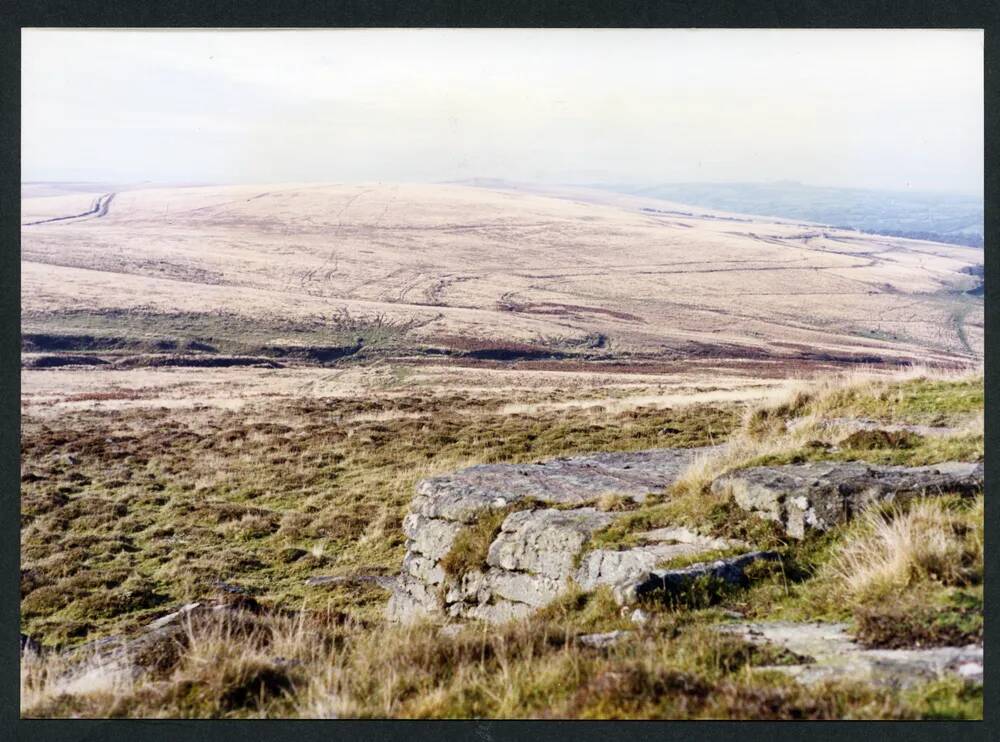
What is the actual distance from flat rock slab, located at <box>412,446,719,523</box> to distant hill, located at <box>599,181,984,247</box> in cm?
2196

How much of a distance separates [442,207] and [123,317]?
128ft

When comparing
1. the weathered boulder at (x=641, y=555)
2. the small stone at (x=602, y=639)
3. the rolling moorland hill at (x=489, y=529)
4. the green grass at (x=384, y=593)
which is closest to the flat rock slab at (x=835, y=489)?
the rolling moorland hill at (x=489, y=529)

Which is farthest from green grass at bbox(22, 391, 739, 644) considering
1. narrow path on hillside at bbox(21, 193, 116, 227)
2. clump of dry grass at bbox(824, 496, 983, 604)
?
narrow path on hillside at bbox(21, 193, 116, 227)

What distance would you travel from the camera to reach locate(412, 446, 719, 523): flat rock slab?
8945 millimetres

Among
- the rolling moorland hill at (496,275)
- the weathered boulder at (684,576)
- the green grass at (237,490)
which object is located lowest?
the green grass at (237,490)

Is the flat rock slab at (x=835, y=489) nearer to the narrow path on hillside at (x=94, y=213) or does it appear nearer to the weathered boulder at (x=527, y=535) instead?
the weathered boulder at (x=527, y=535)

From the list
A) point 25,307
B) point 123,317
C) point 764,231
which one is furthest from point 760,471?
point 764,231

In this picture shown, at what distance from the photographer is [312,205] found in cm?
7650

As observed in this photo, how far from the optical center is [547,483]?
952cm

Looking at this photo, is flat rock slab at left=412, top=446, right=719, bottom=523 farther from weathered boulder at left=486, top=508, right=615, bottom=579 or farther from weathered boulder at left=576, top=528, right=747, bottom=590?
weathered boulder at left=576, top=528, right=747, bottom=590

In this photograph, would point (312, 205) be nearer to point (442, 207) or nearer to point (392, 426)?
point (442, 207)

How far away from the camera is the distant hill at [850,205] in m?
43.5

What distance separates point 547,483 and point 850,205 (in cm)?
6329

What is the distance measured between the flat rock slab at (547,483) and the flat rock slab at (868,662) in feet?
10.5
